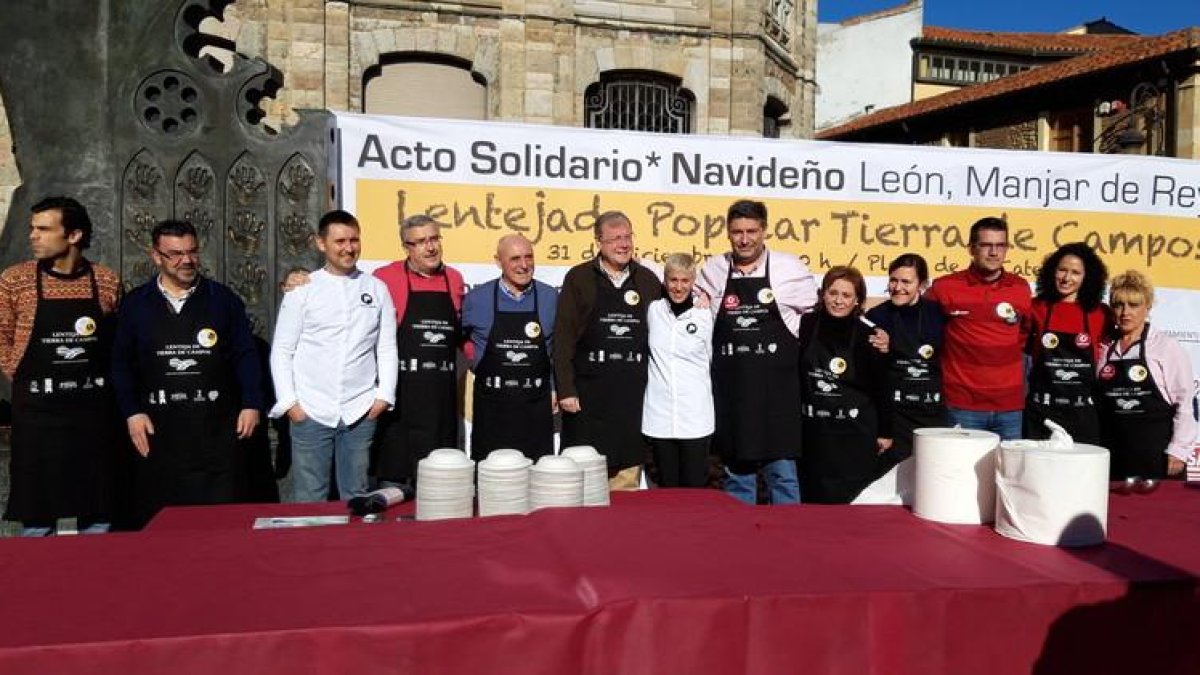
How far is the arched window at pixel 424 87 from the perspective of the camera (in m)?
15.2

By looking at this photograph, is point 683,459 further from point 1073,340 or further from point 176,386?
point 176,386

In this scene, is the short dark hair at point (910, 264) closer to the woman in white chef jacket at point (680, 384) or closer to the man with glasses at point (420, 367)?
the woman in white chef jacket at point (680, 384)

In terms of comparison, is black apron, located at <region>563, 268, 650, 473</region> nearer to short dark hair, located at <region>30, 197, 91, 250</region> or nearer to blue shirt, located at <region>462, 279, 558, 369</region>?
blue shirt, located at <region>462, 279, 558, 369</region>

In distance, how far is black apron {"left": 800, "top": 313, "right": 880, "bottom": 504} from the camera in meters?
4.35

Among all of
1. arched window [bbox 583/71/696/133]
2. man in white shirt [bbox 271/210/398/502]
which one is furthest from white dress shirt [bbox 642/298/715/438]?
arched window [bbox 583/71/696/133]

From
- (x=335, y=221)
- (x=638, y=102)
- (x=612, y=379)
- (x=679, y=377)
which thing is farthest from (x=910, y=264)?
(x=638, y=102)

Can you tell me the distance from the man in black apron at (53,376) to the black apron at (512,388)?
1637mm

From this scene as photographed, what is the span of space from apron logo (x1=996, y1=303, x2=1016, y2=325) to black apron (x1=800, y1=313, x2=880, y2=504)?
775 millimetres

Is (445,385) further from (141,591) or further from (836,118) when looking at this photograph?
(836,118)

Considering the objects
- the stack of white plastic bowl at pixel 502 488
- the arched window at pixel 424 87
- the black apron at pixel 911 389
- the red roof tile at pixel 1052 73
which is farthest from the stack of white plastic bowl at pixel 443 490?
the red roof tile at pixel 1052 73

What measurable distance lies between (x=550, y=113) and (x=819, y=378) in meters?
11.9

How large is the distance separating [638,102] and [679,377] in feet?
41.8

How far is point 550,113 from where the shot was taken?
1544cm

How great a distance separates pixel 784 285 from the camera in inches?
177
